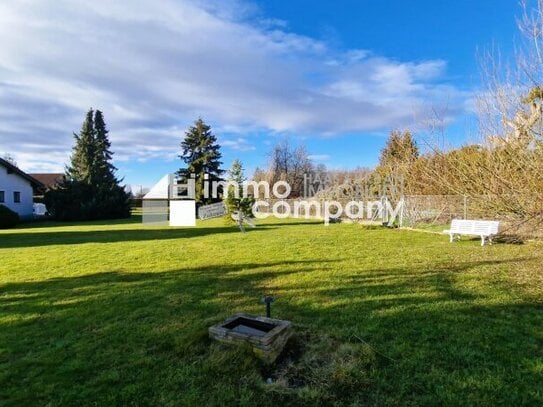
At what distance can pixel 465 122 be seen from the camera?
6188 mm

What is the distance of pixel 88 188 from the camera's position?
98.1 ft

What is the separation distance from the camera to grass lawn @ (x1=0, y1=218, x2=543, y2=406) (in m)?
3.10

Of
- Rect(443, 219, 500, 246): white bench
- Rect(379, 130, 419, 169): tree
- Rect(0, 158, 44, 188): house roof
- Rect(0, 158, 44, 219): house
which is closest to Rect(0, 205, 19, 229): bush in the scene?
Rect(0, 158, 44, 219): house

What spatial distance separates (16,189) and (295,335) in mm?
30826

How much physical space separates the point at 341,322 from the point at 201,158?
99.8ft

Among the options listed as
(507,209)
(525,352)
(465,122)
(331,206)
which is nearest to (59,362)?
(525,352)

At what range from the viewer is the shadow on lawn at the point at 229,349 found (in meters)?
3.11

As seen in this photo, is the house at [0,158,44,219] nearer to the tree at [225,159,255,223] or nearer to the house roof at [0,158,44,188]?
the house roof at [0,158,44,188]

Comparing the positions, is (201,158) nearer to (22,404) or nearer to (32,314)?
(32,314)

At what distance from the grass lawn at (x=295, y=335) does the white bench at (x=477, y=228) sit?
2.01 meters

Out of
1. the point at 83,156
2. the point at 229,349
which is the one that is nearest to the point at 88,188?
the point at 83,156

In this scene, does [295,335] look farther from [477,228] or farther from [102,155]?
[102,155]

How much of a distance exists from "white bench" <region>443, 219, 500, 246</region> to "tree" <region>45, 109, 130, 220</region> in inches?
1057

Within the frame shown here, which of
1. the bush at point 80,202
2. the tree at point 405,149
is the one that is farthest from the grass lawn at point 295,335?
the bush at point 80,202
